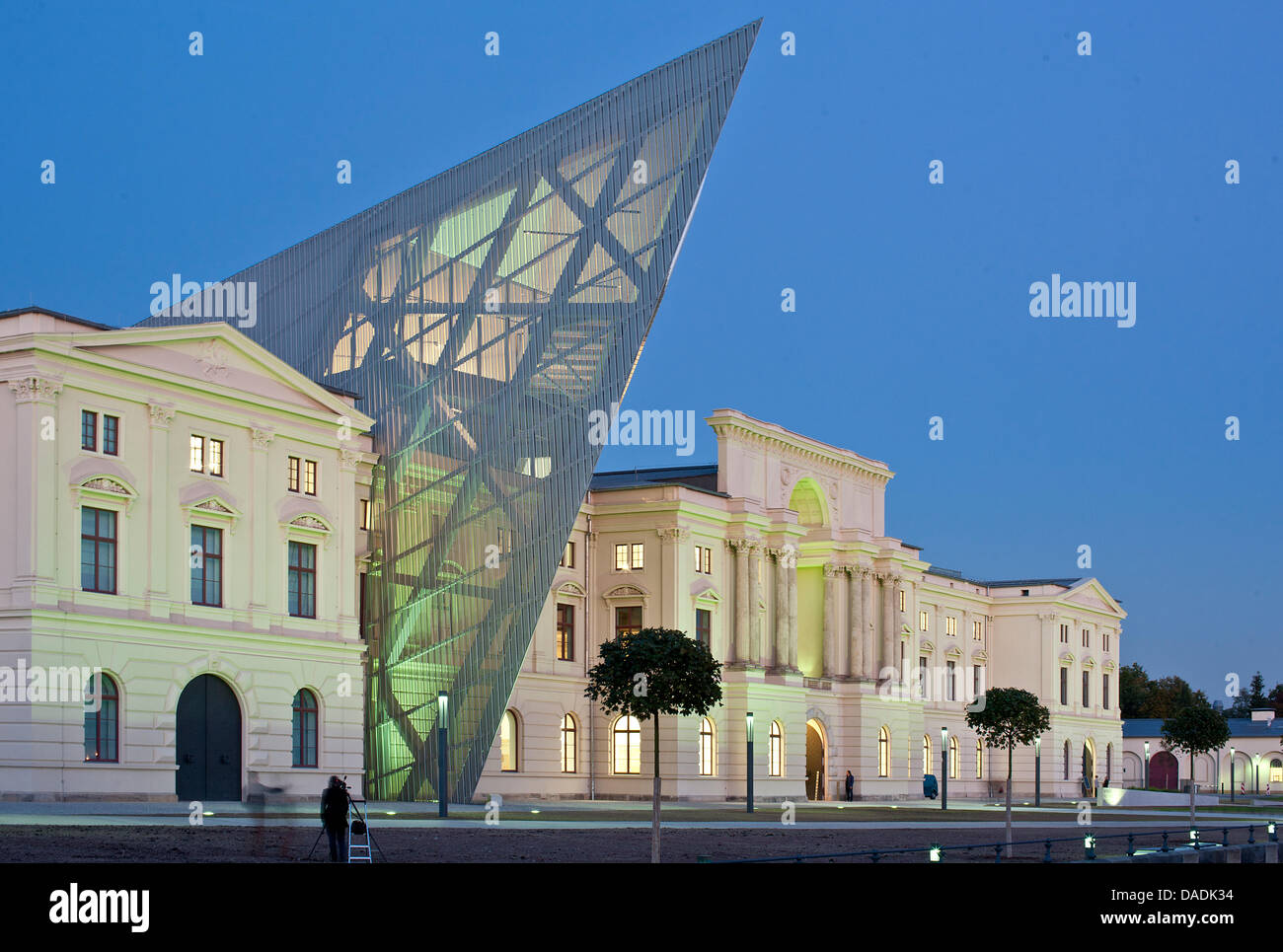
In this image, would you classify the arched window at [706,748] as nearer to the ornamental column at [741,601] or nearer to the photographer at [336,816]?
the ornamental column at [741,601]

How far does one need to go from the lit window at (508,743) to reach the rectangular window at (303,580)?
55.9ft

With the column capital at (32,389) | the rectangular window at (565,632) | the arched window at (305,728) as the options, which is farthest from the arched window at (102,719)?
the rectangular window at (565,632)

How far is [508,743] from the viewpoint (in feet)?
221

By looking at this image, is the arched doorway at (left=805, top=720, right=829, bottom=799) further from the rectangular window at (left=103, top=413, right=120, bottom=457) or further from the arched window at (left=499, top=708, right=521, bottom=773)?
the rectangular window at (left=103, top=413, right=120, bottom=457)

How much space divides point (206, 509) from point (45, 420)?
249 inches

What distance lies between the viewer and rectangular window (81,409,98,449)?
1705 inches

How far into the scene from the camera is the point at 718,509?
7450 centimetres

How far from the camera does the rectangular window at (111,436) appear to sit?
44.0 m

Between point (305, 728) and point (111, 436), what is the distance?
37.2ft

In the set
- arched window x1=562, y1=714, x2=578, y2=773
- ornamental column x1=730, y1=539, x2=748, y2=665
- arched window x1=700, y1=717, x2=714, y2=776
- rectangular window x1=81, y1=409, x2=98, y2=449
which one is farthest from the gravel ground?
ornamental column x1=730, y1=539, x2=748, y2=665

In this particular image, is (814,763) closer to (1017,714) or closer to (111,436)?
(1017,714)

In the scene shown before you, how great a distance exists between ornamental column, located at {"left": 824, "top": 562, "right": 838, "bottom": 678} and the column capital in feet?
164

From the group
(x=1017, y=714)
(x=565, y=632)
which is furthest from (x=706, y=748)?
(x=1017, y=714)
